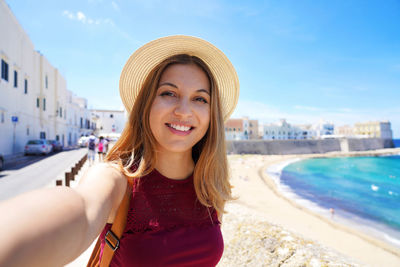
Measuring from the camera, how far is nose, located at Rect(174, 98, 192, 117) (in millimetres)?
1226

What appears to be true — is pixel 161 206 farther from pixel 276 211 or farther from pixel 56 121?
pixel 56 121

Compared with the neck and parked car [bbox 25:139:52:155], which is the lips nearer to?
the neck

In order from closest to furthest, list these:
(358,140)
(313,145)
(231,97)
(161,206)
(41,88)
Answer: (161,206) < (231,97) < (41,88) < (313,145) < (358,140)

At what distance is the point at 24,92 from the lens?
18.0 meters

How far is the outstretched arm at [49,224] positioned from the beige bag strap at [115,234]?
0.17 m

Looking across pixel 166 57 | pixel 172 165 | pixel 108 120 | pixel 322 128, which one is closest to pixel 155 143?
pixel 172 165

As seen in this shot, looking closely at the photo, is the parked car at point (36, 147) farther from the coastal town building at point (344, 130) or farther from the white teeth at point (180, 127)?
the coastal town building at point (344, 130)

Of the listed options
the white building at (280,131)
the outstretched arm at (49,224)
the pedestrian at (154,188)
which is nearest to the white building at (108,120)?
the white building at (280,131)

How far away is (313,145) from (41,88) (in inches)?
2344

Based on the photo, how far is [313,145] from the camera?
5750 cm

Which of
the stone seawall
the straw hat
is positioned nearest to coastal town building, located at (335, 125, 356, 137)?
the stone seawall

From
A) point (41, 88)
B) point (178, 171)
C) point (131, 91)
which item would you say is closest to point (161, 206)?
point (178, 171)

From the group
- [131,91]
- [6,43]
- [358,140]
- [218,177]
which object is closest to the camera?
[218,177]

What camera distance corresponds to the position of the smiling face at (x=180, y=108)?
1.24 m
